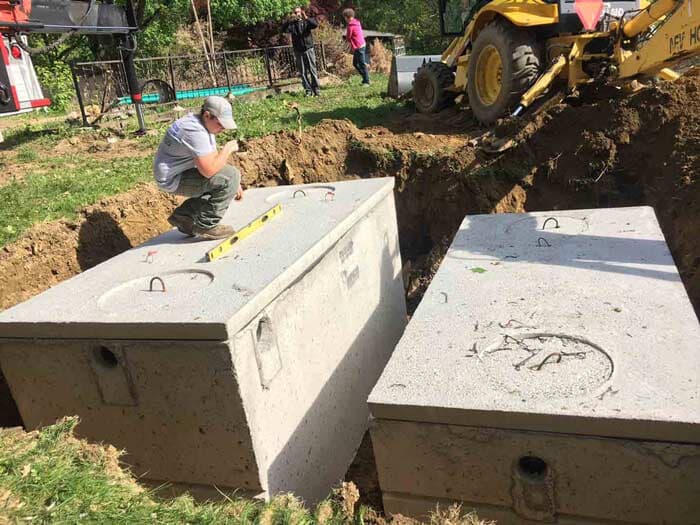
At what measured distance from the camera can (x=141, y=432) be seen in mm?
3426

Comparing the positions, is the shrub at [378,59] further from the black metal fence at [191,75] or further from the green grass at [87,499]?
the green grass at [87,499]

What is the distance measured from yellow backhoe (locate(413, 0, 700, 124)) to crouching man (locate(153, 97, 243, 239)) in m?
4.04

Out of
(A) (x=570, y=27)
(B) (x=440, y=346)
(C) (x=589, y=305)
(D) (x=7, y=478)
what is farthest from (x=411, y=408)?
(A) (x=570, y=27)

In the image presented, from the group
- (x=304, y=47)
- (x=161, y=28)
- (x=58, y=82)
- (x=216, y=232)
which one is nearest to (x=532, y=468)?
(x=216, y=232)

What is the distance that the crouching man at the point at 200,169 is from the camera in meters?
4.14

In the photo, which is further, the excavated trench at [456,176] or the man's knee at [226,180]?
the excavated trench at [456,176]

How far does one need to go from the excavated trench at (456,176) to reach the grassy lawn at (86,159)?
10.9 inches

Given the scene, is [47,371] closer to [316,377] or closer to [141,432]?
[141,432]

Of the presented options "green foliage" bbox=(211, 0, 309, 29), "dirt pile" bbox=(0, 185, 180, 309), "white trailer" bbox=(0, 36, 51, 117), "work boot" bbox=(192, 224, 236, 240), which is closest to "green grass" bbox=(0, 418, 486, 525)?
"work boot" bbox=(192, 224, 236, 240)

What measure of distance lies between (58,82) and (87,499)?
20.3 m

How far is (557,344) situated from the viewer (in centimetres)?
293

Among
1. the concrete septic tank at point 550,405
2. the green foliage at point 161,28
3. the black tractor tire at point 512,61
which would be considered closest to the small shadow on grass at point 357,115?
the black tractor tire at point 512,61

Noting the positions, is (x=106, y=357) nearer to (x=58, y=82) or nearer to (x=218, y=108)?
(x=218, y=108)

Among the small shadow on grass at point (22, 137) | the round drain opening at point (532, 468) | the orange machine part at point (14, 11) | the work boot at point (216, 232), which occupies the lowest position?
the round drain opening at point (532, 468)
